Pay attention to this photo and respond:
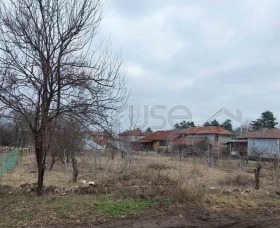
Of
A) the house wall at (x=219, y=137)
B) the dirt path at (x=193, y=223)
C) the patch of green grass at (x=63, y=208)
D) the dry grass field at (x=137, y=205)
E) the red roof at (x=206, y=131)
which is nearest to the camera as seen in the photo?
the patch of green grass at (x=63, y=208)

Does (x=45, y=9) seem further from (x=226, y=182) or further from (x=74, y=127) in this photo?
(x=226, y=182)

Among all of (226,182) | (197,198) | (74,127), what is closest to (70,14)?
(74,127)

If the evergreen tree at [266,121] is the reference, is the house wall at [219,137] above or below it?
below

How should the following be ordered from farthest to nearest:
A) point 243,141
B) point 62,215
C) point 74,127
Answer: point 243,141
point 74,127
point 62,215

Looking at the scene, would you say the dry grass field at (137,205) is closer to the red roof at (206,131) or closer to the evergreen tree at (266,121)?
the red roof at (206,131)

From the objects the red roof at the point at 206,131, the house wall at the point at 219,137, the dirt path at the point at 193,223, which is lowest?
the dirt path at the point at 193,223

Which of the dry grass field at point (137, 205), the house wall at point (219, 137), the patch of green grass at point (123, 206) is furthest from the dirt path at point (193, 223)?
the house wall at point (219, 137)

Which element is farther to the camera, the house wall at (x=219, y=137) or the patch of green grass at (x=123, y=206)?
the house wall at (x=219, y=137)

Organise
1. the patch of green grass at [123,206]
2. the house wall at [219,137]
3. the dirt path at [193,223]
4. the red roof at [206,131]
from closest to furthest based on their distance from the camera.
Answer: the dirt path at [193,223], the patch of green grass at [123,206], the house wall at [219,137], the red roof at [206,131]

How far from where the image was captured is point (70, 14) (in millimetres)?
9422

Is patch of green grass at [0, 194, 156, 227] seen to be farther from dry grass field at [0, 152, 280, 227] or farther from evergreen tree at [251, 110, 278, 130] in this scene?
evergreen tree at [251, 110, 278, 130]

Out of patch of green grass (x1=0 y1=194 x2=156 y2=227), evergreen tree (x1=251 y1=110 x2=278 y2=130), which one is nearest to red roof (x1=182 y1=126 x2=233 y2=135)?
evergreen tree (x1=251 y1=110 x2=278 y2=130)

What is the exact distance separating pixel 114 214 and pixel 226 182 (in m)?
8.90

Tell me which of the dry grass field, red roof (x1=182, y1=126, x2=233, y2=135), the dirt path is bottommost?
the dirt path
